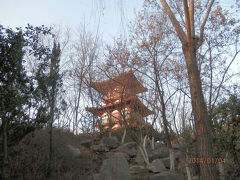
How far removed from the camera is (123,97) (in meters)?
9.55

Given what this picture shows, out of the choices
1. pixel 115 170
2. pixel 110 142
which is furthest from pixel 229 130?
pixel 110 142

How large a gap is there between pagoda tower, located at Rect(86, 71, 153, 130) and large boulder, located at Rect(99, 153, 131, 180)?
66.8 inches

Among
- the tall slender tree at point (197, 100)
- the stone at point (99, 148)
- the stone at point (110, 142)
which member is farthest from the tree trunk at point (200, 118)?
the stone at point (110, 142)

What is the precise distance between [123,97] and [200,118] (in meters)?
6.05

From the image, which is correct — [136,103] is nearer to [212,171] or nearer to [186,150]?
[186,150]

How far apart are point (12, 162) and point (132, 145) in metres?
7.22

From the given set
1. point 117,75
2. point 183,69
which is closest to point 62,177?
point 117,75

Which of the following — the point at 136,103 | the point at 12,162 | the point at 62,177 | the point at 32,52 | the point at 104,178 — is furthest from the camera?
the point at 136,103

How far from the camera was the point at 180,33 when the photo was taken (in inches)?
165

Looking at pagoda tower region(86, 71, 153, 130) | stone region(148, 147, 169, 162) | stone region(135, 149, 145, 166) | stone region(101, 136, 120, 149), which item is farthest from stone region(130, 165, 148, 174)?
stone region(101, 136, 120, 149)

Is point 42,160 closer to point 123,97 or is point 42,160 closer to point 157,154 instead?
point 123,97

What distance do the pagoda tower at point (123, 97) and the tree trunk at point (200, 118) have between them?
15.1 feet

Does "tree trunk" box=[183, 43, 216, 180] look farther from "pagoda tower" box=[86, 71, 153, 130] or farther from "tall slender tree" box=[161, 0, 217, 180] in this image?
"pagoda tower" box=[86, 71, 153, 130]

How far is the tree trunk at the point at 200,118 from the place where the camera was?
340 centimetres
